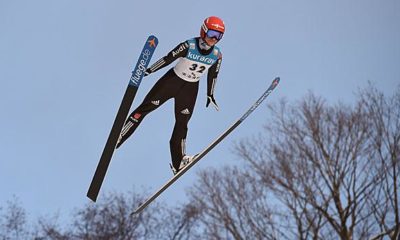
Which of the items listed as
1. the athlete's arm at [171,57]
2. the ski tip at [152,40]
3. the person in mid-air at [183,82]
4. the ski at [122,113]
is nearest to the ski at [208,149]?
the person in mid-air at [183,82]

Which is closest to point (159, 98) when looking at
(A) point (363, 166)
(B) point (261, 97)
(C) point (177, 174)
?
(C) point (177, 174)

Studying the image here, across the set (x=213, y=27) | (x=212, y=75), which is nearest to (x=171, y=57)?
(x=213, y=27)

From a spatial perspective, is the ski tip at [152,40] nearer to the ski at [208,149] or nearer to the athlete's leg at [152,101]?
the athlete's leg at [152,101]

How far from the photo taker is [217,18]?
213 inches

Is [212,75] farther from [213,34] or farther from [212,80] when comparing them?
[213,34]

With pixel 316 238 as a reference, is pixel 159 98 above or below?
below

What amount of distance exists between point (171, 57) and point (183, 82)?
0.36m

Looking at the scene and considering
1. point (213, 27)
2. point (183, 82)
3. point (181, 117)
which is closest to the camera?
point (213, 27)

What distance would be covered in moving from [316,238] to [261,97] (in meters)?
8.42

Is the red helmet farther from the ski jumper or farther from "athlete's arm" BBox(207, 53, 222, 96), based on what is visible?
"athlete's arm" BBox(207, 53, 222, 96)

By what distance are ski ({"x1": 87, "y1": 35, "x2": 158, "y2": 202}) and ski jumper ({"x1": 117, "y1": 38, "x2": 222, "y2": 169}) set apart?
0.64 ft

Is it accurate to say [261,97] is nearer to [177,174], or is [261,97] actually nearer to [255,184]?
[177,174]

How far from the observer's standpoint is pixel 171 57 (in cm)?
546

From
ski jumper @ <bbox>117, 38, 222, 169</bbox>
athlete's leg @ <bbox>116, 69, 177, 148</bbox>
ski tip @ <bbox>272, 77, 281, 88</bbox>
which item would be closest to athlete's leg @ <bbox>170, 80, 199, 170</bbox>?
ski jumper @ <bbox>117, 38, 222, 169</bbox>
